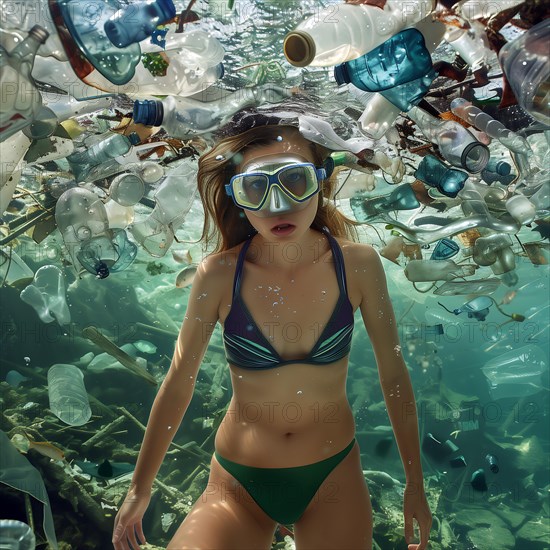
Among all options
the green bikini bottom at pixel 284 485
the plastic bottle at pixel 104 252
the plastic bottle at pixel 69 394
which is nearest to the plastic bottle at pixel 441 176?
the green bikini bottom at pixel 284 485

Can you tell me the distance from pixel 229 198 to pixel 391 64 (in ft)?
4.60

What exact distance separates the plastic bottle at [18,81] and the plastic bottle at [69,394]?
262 inches

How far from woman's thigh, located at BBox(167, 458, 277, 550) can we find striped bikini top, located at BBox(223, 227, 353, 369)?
652 millimetres

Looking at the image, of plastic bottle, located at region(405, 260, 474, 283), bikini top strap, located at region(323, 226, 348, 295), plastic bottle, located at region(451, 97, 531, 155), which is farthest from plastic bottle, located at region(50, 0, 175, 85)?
plastic bottle, located at region(405, 260, 474, 283)

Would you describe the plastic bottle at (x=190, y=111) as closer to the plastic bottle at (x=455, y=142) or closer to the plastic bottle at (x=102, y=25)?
the plastic bottle at (x=102, y=25)

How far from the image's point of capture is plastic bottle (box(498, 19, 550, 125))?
71.7 inches

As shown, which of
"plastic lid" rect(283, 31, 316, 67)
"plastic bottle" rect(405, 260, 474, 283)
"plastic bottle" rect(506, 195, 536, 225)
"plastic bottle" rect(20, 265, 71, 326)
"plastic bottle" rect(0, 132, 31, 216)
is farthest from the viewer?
"plastic bottle" rect(20, 265, 71, 326)

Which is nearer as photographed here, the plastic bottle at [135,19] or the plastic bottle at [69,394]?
the plastic bottle at [135,19]

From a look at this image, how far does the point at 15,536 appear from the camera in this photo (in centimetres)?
265

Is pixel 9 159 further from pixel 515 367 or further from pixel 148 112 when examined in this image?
pixel 515 367

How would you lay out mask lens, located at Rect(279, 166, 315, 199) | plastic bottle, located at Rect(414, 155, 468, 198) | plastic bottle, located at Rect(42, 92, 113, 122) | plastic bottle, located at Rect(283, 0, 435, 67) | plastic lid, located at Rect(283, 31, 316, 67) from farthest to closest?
plastic bottle, located at Rect(414, 155, 468, 198), plastic bottle, located at Rect(42, 92, 113, 122), mask lens, located at Rect(279, 166, 315, 199), plastic bottle, located at Rect(283, 0, 435, 67), plastic lid, located at Rect(283, 31, 316, 67)

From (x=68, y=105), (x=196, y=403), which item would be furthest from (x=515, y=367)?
(x=68, y=105)

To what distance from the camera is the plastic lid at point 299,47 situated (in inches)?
73.1

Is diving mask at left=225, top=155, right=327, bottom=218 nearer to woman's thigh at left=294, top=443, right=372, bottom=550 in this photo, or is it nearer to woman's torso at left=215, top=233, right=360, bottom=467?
woman's torso at left=215, top=233, right=360, bottom=467
